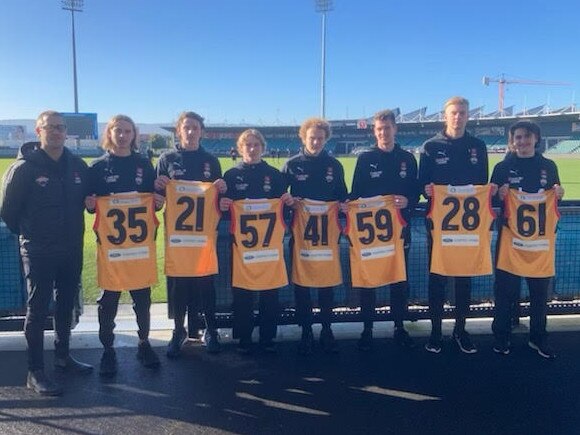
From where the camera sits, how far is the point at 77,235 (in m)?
4.45

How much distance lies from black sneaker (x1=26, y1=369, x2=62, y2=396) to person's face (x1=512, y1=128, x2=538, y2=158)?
449cm

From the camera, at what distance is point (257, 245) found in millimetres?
5102

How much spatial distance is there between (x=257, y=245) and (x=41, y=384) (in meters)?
2.14

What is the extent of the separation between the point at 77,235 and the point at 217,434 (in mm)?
2003

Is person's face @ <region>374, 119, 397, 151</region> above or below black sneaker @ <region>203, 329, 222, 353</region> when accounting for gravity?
above

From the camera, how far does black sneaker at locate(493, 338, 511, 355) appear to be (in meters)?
5.06

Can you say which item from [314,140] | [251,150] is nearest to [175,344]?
[251,150]

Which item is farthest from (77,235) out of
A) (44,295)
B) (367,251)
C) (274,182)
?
(367,251)

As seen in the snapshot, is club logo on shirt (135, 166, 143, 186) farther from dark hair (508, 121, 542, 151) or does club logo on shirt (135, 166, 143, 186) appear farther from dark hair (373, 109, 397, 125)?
dark hair (508, 121, 542, 151)

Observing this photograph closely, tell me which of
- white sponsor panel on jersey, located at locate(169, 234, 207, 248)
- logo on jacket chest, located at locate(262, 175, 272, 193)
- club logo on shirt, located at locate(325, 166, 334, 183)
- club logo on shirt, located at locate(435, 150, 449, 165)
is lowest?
white sponsor panel on jersey, located at locate(169, 234, 207, 248)

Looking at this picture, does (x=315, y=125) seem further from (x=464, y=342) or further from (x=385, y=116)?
(x=464, y=342)

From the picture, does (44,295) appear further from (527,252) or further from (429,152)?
(527,252)

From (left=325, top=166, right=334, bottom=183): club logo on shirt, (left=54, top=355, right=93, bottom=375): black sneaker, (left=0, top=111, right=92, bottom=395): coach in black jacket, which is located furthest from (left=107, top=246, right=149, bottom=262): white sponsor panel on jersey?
(left=325, top=166, right=334, bottom=183): club logo on shirt

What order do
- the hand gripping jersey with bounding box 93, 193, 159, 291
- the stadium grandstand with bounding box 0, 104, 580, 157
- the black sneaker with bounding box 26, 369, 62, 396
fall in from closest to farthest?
the black sneaker with bounding box 26, 369, 62, 396 → the hand gripping jersey with bounding box 93, 193, 159, 291 → the stadium grandstand with bounding box 0, 104, 580, 157
